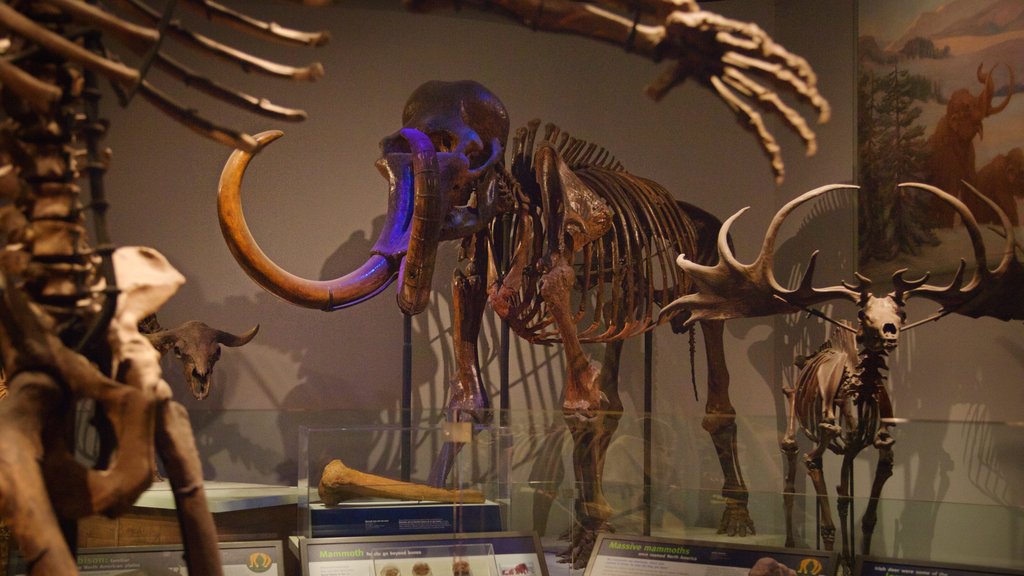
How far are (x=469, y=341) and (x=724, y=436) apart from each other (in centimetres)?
165

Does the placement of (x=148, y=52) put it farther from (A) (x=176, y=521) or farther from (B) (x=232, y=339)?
(B) (x=232, y=339)

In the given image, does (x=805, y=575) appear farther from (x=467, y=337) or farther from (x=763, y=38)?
(x=467, y=337)

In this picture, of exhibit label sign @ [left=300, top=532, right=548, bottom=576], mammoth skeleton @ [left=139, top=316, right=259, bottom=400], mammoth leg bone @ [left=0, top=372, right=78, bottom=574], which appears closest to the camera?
mammoth leg bone @ [left=0, top=372, right=78, bottom=574]

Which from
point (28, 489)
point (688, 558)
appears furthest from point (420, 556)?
point (28, 489)

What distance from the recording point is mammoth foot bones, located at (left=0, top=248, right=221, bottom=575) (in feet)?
5.05

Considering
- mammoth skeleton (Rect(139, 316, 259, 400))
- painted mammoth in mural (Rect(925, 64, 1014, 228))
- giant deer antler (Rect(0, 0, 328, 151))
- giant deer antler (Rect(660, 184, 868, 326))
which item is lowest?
mammoth skeleton (Rect(139, 316, 259, 400))

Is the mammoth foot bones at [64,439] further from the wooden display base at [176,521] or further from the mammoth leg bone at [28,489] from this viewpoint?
the wooden display base at [176,521]

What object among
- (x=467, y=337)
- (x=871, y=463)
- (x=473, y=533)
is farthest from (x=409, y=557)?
(x=871, y=463)

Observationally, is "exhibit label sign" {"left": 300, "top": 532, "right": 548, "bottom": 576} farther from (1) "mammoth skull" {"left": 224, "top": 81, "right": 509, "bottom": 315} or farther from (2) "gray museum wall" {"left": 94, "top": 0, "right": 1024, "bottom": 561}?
(2) "gray museum wall" {"left": 94, "top": 0, "right": 1024, "bottom": 561}

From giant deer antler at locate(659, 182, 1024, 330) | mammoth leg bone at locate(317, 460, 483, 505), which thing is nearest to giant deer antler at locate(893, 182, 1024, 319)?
giant deer antler at locate(659, 182, 1024, 330)

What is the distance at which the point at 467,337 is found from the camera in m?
5.34

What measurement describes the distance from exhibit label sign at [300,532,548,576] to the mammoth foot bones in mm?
1497

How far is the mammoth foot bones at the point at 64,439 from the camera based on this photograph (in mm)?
1540

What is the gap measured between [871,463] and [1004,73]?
2.11 metres
